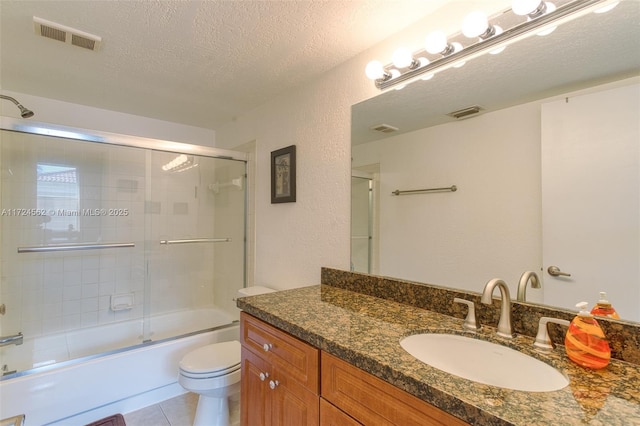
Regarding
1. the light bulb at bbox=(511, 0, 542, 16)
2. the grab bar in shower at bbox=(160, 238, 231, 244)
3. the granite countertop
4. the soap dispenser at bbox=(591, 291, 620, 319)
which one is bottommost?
the granite countertop

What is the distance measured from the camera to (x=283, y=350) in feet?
3.63

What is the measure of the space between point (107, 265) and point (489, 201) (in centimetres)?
294

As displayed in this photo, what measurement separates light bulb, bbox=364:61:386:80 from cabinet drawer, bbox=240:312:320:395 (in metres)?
1.27

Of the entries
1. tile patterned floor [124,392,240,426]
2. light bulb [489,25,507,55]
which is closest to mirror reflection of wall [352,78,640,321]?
Result: light bulb [489,25,507,55]

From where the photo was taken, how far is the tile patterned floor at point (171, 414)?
182 cm

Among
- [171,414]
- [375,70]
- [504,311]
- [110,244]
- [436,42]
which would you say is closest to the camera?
[504,311]

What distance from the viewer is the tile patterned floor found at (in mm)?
1822

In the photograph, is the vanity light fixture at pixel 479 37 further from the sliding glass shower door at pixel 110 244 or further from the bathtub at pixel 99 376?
the bathtub at pixel 99 376

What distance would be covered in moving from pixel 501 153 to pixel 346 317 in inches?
34.2

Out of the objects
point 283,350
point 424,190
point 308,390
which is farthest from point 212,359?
point 424,190

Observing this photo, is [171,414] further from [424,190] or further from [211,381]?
[424,190]

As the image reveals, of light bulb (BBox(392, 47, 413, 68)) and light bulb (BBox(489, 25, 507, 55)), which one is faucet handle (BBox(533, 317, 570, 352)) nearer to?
light bulb (BBox(489, 25, 507, 55))

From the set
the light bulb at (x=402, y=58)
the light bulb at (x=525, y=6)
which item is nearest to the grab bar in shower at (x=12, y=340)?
the light bulb at (x=402, y=58)

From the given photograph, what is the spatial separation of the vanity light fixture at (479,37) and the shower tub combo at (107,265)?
1.76 metres
